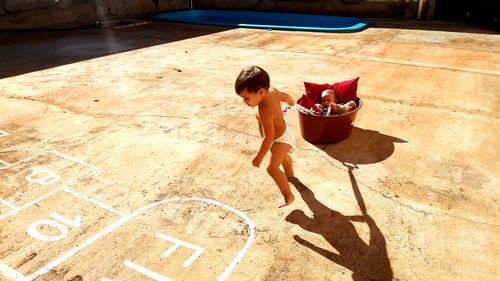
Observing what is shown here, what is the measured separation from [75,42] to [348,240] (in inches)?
424

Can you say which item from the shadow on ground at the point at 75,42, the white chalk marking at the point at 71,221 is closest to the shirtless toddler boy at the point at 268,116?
the white chalk marking at the point at 71,221

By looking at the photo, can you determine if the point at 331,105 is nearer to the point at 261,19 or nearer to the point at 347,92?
the point at 347,92

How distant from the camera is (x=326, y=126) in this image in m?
4.37

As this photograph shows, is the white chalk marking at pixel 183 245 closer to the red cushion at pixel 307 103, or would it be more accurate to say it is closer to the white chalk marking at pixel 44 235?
the white chalk marking at pixel 44 235

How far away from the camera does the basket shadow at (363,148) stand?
13.8ft

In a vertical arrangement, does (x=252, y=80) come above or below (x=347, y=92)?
above

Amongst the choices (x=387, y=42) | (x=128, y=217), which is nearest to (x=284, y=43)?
(x=387, y=42)

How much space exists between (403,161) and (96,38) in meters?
10.5

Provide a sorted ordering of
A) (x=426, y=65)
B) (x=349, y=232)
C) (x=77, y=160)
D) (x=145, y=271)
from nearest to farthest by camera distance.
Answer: (x=145, y=271)
(x=349, y=232)
(x=77, y=160)
(x=426, y=65)

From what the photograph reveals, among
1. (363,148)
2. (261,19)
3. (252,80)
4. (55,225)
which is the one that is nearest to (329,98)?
(363,148)

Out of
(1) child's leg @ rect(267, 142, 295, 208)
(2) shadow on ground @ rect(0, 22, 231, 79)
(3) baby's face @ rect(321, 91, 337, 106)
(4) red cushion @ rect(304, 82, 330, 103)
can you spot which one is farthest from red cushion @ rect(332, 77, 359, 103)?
(2) shadow on ground @ rect(0, 22, 231, 79)

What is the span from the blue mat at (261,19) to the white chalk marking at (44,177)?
1003cm

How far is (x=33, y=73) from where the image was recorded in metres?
7.73

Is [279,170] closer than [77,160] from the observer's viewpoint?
Yes
